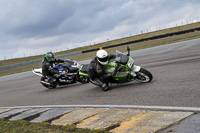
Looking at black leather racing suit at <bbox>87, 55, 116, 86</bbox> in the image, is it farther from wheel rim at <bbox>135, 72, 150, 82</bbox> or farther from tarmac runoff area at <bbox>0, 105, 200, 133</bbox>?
tarmac runoff area at <bbox>0, 105, 200, 133</bbox>

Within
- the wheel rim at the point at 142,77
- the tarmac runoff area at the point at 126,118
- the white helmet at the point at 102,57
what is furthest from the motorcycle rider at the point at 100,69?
the tarmac runoff area at the point at 126,118

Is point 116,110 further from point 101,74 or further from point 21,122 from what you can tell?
point 101,74

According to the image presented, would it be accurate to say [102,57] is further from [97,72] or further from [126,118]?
[126,118]

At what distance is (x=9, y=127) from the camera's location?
5566mm

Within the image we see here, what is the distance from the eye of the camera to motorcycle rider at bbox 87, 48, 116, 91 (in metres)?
7.94


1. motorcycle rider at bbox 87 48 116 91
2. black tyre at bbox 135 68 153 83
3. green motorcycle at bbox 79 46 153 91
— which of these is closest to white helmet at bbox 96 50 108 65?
motorcycle rider at bbox 87 48 116 91

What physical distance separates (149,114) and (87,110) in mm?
1801

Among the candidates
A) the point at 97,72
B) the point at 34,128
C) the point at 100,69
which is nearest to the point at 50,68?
the point at 97,72

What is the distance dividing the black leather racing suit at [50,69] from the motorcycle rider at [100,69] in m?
3.09

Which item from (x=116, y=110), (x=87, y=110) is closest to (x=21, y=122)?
(x=87, y=110)

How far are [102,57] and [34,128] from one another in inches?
138

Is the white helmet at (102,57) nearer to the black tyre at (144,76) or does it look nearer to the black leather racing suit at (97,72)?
the black leather racing suit at (97,72)

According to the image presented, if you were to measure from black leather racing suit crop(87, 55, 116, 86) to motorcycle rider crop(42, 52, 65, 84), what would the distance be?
2.91 meters

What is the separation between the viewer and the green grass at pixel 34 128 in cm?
463
